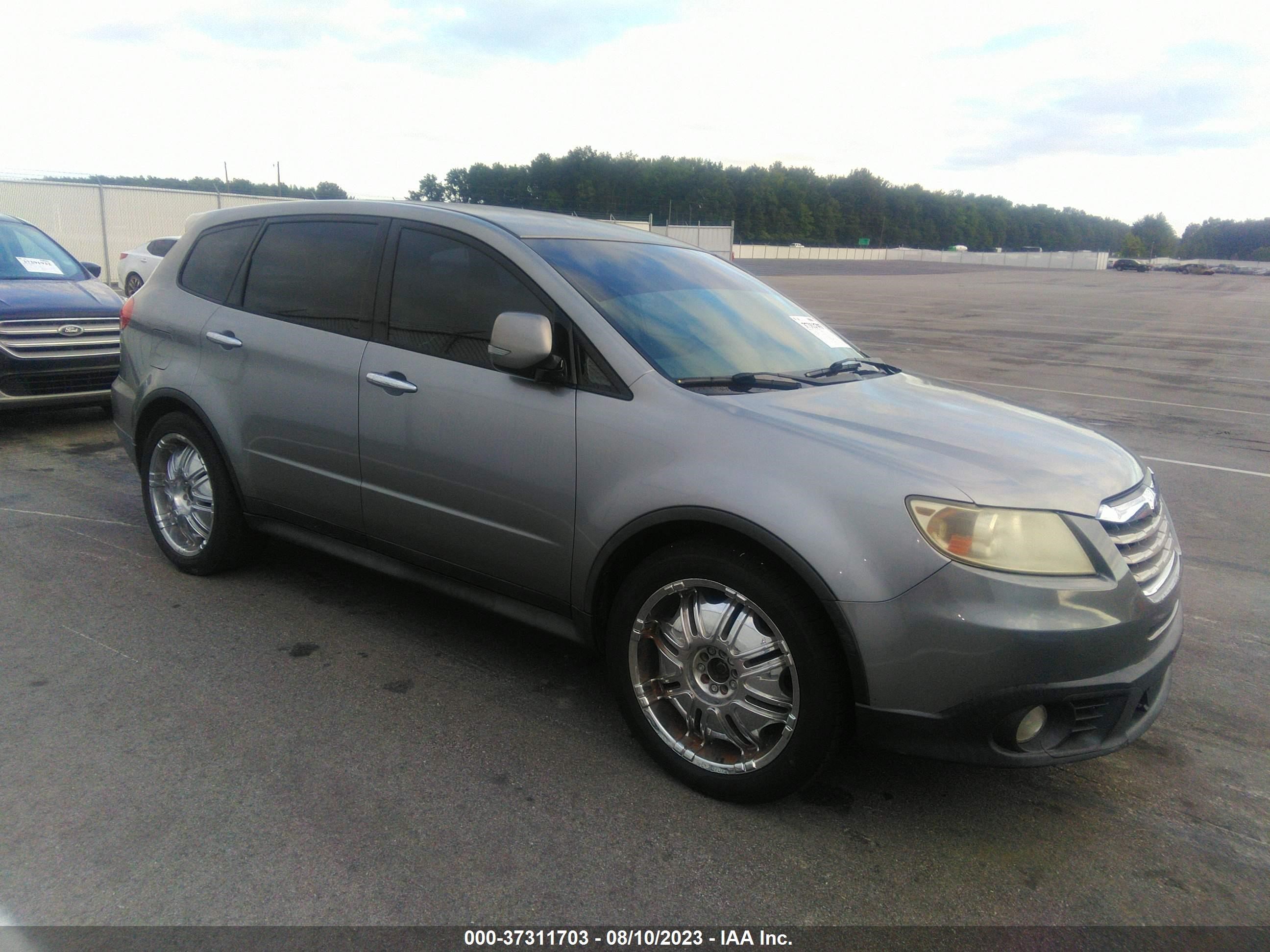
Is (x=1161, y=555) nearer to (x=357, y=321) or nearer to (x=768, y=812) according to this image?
(x=768, y=812)

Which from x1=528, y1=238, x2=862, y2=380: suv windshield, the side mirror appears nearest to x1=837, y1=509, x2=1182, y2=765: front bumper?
x1=528, y1=238, x2=862, y2=380: suv windshield

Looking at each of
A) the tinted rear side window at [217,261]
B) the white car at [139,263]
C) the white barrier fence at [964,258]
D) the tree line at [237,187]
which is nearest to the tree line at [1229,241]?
the white barrier fence at [964,258]

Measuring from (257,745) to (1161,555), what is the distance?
300 cm

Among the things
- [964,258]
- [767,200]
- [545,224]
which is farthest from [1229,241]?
[545,224]

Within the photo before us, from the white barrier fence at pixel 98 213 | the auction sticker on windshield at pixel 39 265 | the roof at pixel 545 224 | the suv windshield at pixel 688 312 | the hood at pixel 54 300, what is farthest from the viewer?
the white barrier fence at pixel 98 213

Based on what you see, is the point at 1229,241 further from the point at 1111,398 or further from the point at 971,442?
the point at 971,442

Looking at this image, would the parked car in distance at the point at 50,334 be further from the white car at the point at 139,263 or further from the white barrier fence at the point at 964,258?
the white barrier fence at the point at 964,258

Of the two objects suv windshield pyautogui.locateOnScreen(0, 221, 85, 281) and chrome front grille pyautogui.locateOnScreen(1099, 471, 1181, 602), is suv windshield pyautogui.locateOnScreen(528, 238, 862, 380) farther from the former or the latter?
suv windshield pyautogui.locateOnScreen(0, 221, 85, 281)

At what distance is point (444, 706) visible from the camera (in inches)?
135

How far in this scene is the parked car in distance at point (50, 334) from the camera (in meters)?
7.21

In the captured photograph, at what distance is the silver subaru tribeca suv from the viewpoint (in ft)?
8.24

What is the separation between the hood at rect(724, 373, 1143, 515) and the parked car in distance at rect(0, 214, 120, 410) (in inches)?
248

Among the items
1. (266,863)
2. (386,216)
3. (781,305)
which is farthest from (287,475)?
(781,305)

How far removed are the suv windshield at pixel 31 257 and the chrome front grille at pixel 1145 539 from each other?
8753 mm
